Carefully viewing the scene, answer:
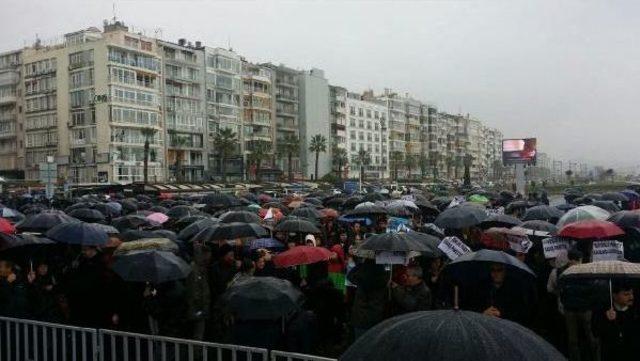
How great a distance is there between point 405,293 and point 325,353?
2291 mm

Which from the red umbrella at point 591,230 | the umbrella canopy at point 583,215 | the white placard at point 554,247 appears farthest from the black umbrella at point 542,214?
the white placard at point 554,247

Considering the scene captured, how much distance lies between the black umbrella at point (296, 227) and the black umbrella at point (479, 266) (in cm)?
449

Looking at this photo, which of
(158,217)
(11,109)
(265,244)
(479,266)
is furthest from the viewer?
(11,109)

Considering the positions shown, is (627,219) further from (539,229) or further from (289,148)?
(289,148)

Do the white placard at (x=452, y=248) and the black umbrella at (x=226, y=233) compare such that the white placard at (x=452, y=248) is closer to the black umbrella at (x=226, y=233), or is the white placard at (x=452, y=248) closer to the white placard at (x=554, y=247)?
the white placard at (x=554, y=247)

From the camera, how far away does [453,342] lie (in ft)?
9.07

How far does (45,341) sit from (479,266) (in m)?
4.43

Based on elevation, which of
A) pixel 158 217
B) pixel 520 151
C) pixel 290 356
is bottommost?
pixel 290 356

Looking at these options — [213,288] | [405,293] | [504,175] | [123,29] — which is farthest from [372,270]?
[504,175]

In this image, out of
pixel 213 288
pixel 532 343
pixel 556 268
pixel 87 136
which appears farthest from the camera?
pixel 87 136

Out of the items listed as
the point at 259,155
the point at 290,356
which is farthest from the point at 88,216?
the point at 259,155

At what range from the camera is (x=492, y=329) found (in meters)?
2.85

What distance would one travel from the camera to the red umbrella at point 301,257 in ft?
26.6

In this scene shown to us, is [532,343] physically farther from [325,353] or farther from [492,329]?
[325,353]
